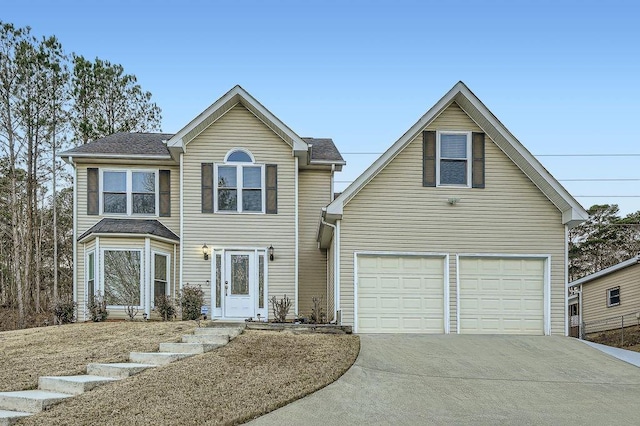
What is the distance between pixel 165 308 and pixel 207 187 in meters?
3.71

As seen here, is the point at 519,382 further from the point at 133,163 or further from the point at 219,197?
the point at 133,163

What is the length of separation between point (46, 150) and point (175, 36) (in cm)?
1251

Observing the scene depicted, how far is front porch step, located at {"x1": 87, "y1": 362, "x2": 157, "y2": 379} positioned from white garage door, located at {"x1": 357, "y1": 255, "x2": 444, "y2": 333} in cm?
634

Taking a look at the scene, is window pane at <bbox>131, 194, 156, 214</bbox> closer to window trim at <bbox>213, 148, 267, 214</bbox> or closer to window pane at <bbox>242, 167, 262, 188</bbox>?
window trim at <bbox>213, 148, 267, 214</bbox>

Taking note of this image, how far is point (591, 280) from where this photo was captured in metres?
30.6

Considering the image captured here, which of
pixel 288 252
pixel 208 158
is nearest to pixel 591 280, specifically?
pixel 288 252

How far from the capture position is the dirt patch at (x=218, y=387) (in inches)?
344

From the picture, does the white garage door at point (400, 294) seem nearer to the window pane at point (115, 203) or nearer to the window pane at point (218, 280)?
the window pane at point (218, 280)

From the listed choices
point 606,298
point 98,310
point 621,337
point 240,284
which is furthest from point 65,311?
point 606,298

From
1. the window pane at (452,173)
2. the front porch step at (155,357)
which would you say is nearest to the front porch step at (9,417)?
the front porch step at (155,357)

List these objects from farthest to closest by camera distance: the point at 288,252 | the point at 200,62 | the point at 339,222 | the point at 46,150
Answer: the point at 46,150 → the point at 200,62 → the point at 288,252 → the point at 339,222

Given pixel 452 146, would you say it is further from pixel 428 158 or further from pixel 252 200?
pixel 252 200

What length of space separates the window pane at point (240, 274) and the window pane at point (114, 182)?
4146 millimetres

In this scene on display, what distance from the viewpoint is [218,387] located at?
1012 cm
